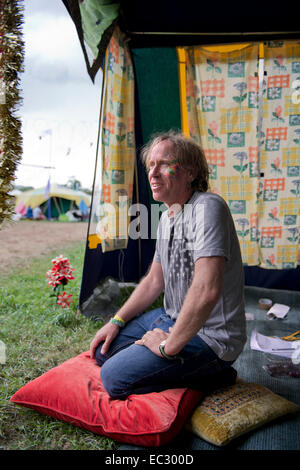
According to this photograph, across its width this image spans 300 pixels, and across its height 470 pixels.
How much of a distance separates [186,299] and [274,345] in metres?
1.09

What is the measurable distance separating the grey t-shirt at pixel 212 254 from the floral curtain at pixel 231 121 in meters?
1.43

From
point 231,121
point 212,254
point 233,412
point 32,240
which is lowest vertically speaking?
point 233,412

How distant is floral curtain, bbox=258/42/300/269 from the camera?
101 inches

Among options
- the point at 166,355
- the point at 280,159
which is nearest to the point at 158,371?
the point at 166,355

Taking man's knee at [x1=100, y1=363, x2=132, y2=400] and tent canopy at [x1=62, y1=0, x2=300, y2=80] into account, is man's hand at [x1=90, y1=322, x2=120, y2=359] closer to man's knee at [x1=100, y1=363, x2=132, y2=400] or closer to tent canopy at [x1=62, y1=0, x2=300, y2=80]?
man's knee at [x1=100, y1=363, x2=132, y2=400]

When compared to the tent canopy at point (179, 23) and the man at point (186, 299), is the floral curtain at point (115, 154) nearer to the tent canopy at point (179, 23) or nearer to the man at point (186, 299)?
the tent canopy at point (179, 23)

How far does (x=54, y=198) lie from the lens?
7.98 metres

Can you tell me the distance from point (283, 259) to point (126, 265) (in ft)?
4.33

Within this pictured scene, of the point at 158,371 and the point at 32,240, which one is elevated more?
the point at 32,240

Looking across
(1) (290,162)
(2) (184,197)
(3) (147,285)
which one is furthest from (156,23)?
(3) (147,285)

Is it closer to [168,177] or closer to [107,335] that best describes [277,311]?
[107,335]

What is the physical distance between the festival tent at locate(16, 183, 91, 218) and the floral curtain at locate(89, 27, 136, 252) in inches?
207

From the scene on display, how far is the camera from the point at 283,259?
279cm

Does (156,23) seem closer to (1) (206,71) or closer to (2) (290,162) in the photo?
(1) (206,71)
